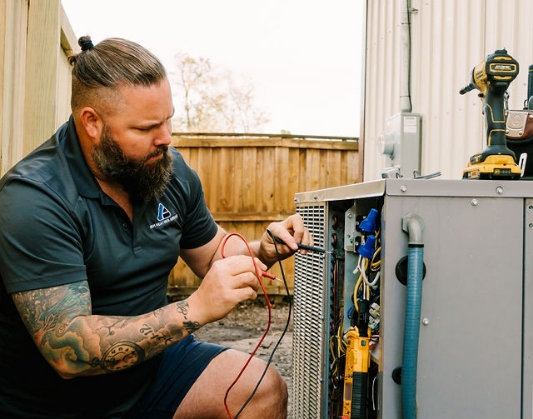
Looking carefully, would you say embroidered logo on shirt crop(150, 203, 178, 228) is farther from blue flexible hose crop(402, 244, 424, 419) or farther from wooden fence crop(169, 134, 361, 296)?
wooden fence crop(169, 134, 361, 296)

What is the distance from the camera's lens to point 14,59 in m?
2.35

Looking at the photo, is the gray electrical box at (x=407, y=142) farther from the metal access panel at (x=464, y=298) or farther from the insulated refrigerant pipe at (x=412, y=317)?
the insulated refrigerant pipe at (x=412, y=317)

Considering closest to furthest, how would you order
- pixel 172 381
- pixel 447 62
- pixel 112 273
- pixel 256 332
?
pixel 112 273 < pixel 172 381 < pixel 447 62 < pixel 256 332

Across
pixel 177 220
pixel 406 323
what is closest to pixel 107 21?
pixel 177 220

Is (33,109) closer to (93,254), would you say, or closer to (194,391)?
(93,254)

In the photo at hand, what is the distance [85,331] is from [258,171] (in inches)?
199

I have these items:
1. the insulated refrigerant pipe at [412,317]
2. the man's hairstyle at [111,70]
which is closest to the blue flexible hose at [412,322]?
the insulated refrigerant pipe at [412,317]

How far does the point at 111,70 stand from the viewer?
69.3 inches

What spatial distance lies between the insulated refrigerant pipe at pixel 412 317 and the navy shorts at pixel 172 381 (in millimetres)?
866

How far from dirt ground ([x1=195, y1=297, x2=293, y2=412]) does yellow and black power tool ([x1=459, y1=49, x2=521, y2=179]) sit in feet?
9.00

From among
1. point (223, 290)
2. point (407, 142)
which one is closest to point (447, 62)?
point (407, 142)

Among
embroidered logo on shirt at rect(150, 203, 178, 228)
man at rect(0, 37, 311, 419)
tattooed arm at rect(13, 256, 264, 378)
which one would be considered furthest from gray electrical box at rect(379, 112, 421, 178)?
tattooed arm at rect(13, 256, 264, 378)

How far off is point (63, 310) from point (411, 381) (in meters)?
0.91

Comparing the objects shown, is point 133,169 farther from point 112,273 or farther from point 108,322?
point 108,322
